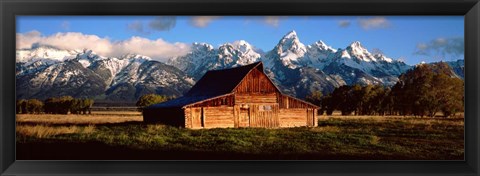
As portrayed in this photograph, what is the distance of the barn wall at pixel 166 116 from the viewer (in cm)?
1525

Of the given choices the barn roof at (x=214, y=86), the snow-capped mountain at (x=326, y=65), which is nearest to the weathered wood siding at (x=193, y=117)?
the barn roof at (x=214, y=86)

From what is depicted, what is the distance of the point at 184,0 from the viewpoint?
10.1 metres

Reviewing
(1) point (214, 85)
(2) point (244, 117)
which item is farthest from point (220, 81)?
(2) point (244, 117)

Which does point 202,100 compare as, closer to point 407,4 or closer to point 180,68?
point 180,68

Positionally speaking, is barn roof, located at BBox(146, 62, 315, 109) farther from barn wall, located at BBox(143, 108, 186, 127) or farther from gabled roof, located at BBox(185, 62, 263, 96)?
barn wall, located at BBox(143, 108, 186, 127)

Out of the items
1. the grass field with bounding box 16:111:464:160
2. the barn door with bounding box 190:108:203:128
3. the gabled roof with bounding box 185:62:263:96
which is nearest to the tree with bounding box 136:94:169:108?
the grass field with bounding box 16:111:464:160

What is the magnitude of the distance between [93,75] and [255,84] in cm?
560

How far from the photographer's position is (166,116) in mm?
16172

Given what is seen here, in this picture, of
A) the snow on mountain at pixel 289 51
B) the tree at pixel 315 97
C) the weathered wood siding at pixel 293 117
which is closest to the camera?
the snow on mountain at pixel 289 51

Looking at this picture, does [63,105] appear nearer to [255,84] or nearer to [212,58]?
[212,58]

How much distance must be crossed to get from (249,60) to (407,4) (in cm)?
444

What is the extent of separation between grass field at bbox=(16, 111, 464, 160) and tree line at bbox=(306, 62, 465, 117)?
11.7 inches

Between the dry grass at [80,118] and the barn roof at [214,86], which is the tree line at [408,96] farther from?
the dry grass at [80,118]
